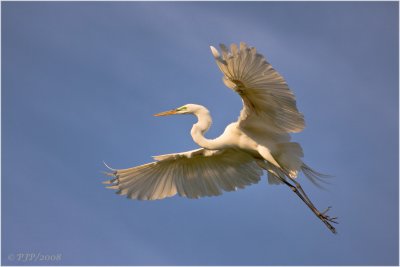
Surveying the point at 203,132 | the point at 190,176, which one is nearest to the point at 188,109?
the point at 203,132

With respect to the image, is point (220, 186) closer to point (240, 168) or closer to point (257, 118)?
point (240, 168)

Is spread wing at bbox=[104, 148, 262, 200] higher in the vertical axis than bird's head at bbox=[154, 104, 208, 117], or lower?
lower

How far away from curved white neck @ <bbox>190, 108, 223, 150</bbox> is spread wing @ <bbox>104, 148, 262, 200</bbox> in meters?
0.53

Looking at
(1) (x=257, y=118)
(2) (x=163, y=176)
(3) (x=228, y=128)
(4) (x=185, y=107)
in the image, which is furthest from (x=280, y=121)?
(2) (x=163, y=176)

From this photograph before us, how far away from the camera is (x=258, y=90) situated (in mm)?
7168

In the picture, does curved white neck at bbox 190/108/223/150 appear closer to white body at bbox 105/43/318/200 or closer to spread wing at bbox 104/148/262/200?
white body at bbox 105/43/318/200

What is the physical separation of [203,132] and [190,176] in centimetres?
103

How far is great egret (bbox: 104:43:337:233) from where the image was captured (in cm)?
689

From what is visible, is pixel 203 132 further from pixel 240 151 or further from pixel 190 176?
pixel 190 176

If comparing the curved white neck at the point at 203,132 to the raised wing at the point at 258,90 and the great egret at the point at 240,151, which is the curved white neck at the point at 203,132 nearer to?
the great egret at the point at 240,151

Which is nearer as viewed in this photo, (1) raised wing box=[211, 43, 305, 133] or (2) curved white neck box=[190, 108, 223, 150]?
(1) raised wing box=[211, 43, 305, 133]

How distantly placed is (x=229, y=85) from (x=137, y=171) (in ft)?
7.49

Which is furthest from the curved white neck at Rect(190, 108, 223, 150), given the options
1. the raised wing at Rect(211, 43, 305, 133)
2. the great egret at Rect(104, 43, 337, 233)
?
the raised wing at Rect(211, 43, 305, 133)

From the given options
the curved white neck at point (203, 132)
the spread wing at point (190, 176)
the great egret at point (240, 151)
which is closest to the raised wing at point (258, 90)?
the great egret at point (240, 151)
